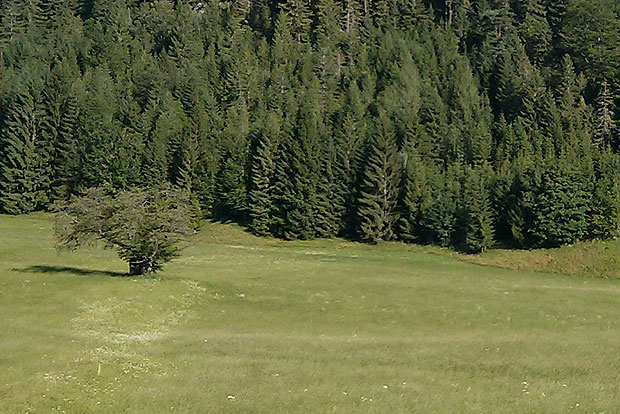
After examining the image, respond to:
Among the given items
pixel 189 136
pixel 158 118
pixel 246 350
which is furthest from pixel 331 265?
pixel 158 118

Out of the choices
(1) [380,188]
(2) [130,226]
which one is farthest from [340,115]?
(2) [130,226]

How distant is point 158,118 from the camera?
135750mm

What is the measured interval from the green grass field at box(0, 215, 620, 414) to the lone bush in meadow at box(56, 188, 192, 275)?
2.94 metres

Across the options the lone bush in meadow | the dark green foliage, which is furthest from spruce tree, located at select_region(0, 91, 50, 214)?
the dark green foliage

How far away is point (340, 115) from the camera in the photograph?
131 meters

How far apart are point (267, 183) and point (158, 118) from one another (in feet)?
114

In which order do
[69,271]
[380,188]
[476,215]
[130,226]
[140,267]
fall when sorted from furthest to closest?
1. [380,188]
2. [476,215]
3. [69,271]
4. [140,267]
5. [130,226]

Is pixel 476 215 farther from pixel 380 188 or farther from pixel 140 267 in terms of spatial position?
pixel 140 267

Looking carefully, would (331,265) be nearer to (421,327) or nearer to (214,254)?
(214,254)

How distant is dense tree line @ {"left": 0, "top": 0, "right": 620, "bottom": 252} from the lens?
4077 inches

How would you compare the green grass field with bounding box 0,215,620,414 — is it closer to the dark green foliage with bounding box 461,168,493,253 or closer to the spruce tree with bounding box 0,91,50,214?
the dark green foliage with bounding box 461,168,493,253

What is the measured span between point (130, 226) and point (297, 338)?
2130 centimetres

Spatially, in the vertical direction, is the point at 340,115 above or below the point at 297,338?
above

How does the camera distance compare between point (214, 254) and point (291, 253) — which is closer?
point (214, 254)
